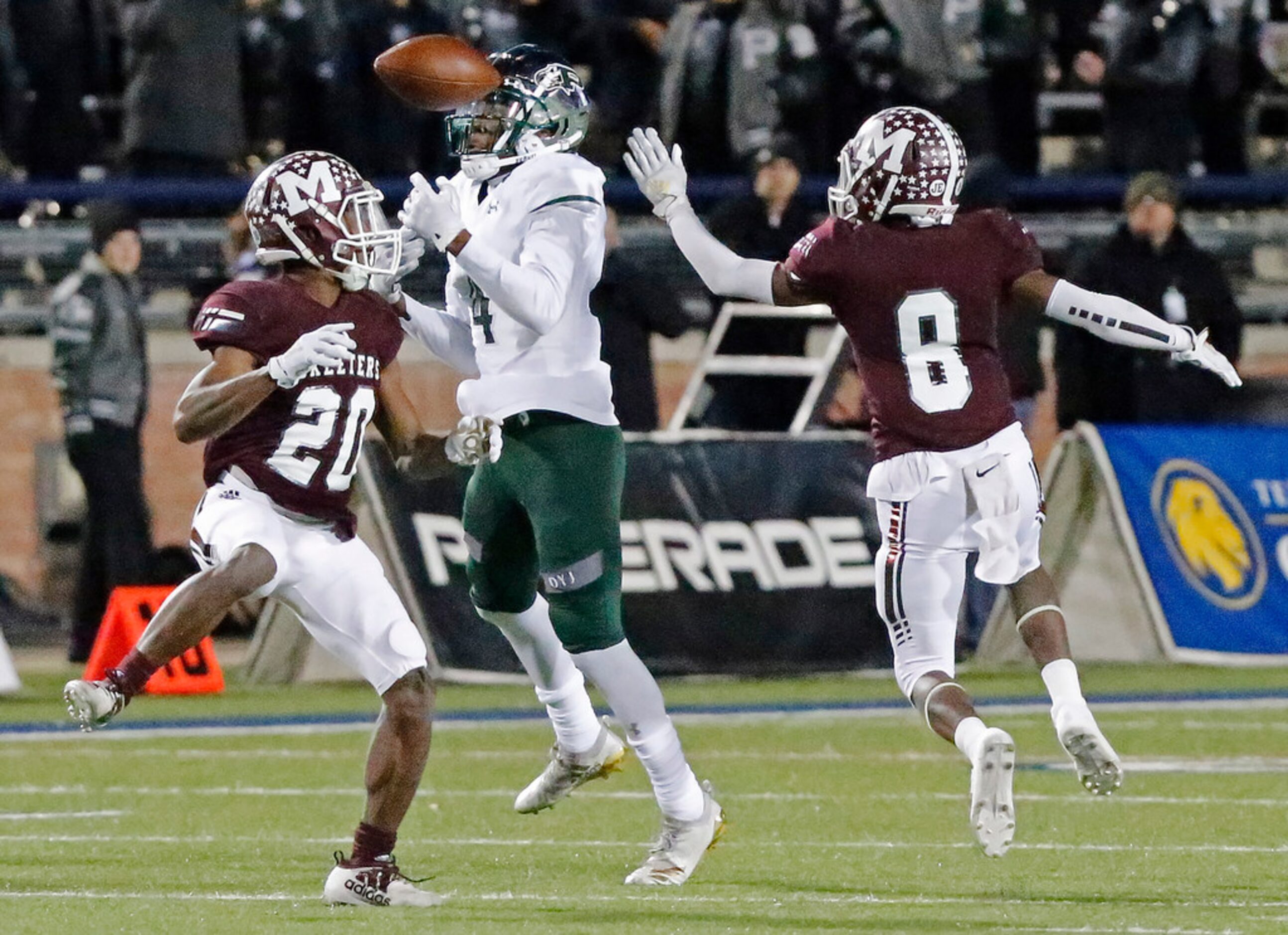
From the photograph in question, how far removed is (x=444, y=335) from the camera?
676 centimetres

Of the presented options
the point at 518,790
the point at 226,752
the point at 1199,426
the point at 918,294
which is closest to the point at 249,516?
the point at 918,294

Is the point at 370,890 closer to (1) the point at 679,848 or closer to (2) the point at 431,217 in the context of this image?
(1) the point at 679,848

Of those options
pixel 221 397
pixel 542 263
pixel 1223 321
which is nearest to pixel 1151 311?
pixel 1223 321

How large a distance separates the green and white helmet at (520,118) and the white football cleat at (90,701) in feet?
5.25

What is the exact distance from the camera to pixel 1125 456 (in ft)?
38.3

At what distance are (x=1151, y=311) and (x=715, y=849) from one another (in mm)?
6144

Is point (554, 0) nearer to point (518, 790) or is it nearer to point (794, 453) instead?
point (794, 453)

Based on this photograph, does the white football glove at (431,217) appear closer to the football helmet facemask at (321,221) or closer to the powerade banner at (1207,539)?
the football helmet facemask at (321,221)

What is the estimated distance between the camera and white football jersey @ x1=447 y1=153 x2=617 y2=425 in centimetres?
637

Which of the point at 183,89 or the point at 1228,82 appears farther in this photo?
the point at 1228,82

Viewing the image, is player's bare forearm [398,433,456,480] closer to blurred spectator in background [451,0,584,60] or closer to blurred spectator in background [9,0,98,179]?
blurred spectator in background [451,0,584,60]

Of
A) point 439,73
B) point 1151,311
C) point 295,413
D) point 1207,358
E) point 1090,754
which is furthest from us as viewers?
point 1151,311

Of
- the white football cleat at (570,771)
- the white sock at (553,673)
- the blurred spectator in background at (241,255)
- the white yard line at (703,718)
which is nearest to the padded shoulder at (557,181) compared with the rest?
the white sock at (553,673)

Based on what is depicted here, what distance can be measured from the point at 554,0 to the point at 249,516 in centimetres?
870
